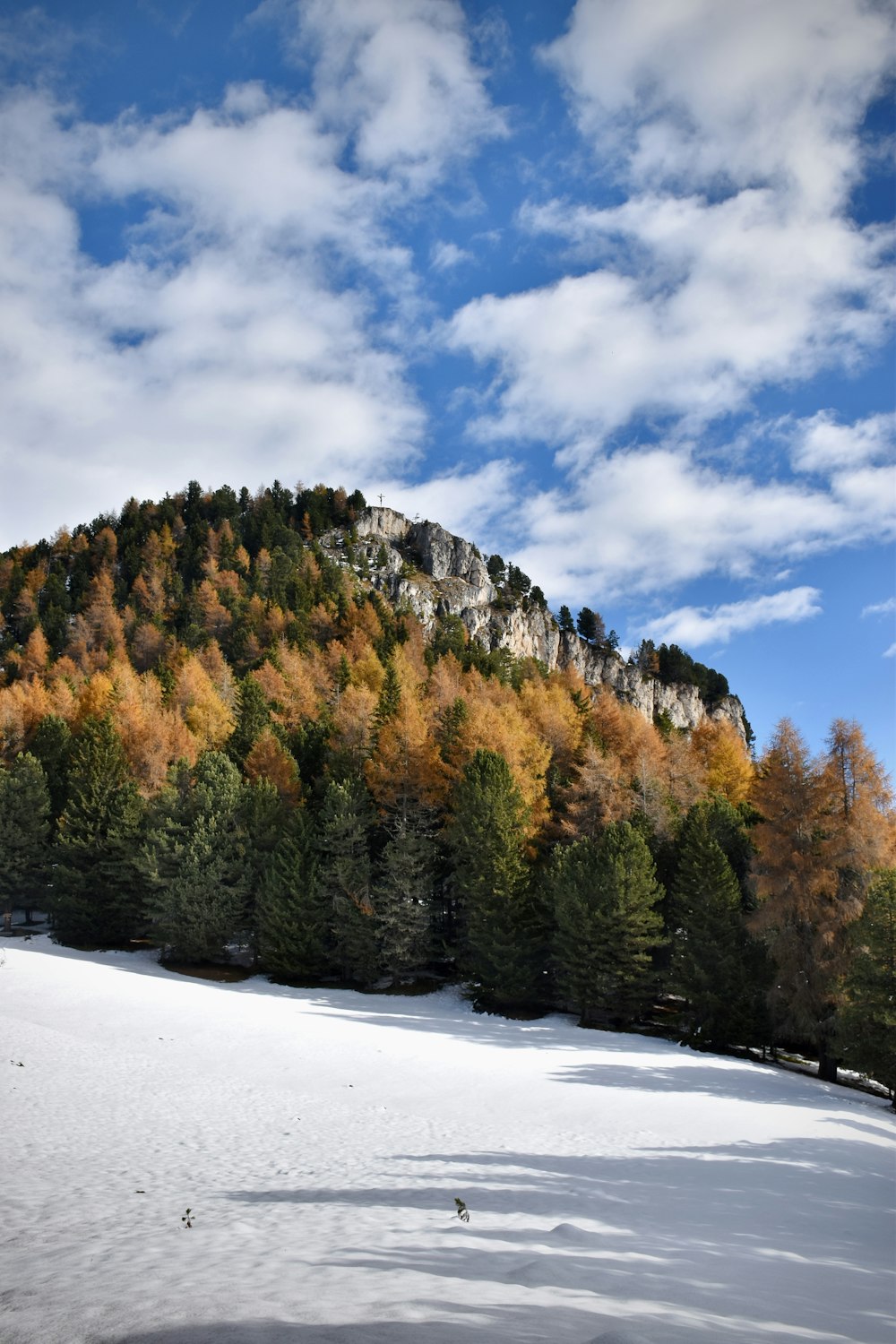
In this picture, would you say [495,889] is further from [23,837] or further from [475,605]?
[475,605]

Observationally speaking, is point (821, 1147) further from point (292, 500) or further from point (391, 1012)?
point (292, 500)

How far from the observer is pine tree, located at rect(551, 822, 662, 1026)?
101 ft

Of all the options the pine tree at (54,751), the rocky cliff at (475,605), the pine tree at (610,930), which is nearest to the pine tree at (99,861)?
the pine tree at (54,751)

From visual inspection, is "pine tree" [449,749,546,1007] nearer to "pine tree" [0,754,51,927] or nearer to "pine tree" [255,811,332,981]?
"pine tree" [255,811,332,981]

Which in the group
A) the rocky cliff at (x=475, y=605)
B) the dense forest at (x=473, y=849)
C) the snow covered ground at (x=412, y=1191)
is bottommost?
the snow covered ground at (x=412, y=1191)

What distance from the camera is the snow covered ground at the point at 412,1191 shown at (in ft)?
20.4

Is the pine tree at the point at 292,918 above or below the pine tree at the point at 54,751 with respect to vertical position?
below

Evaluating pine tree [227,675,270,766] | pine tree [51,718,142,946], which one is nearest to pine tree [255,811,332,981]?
pine tree [51,718,142,946]

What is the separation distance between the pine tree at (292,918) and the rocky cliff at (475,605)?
79.6m

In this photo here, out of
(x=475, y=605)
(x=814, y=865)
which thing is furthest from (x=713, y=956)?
(x=475, y=605)

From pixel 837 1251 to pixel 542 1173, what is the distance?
4.52 m

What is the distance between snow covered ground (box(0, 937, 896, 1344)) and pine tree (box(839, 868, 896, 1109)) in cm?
126

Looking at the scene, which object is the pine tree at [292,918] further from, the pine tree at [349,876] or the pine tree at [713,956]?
the pine tree at [713,956]

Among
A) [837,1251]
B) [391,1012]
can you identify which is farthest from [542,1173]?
[391,1012]
